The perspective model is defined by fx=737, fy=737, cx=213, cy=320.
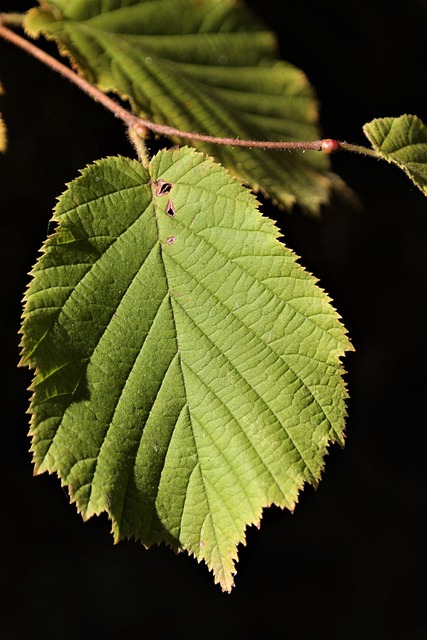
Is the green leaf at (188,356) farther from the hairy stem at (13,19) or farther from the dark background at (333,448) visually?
the dark background at (333,448)

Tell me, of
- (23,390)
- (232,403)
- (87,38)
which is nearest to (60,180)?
(23,390)

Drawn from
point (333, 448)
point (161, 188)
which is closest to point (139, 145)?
point (161, 188)

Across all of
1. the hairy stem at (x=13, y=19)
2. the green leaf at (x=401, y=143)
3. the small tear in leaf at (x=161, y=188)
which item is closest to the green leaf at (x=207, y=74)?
the hairy stem at (x=13, y=19)

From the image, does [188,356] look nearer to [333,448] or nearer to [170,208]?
[170,208]

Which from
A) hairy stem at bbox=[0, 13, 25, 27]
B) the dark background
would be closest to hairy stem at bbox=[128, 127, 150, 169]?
hairy stem at bbox=[0, 13, 25, 27]

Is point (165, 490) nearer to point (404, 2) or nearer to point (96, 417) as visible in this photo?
point (96, 417)

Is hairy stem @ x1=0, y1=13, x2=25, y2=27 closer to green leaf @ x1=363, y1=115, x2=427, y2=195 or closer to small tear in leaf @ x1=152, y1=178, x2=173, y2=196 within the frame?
small tear in leaf @ x1=152, y1=178, x2=173, y2=196
